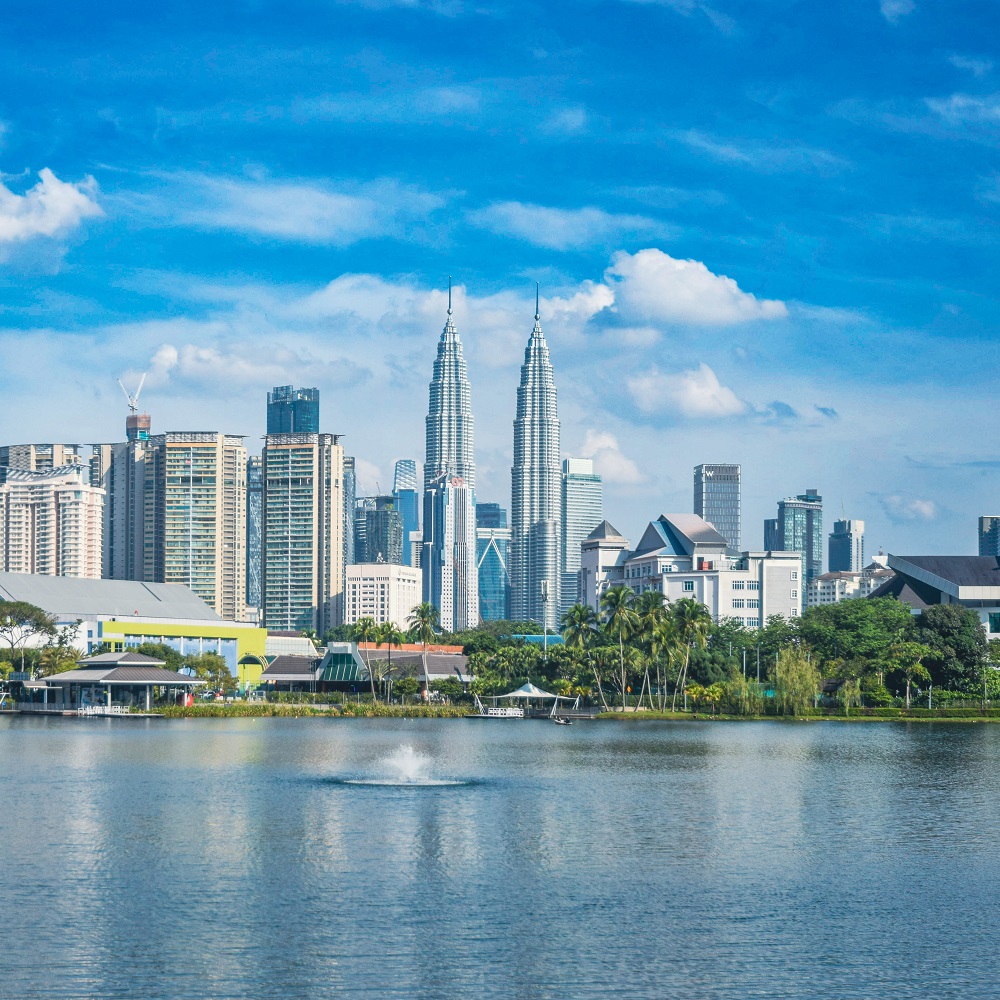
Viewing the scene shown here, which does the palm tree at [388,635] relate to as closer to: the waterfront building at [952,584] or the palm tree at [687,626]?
the palm tree at [687,626]

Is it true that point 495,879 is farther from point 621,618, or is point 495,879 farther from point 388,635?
point 388,635

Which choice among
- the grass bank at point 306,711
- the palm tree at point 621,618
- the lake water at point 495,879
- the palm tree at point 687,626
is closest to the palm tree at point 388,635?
the grass bank at point 306,711

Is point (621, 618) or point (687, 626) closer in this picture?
point (621, 618)

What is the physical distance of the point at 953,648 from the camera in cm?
13888

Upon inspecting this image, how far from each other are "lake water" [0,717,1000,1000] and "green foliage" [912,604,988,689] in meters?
62.6

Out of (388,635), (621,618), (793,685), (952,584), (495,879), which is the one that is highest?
(952,584)

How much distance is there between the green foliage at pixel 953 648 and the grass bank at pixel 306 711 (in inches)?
1847

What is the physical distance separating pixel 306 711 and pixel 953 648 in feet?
213

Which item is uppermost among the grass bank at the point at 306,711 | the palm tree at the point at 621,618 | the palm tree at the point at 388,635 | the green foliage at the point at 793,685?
the palm tree at the point at 621,618

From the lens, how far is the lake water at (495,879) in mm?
30703

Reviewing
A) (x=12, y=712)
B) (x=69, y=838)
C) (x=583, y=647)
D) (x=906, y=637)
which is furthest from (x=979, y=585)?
(x=69, y=838)

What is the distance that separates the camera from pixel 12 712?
464ft

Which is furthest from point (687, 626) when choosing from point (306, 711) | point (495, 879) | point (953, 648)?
point (495, 879)

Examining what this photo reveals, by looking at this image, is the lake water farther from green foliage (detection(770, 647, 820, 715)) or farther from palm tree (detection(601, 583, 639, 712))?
palm tree (detection(601, 583, 639, 712))
